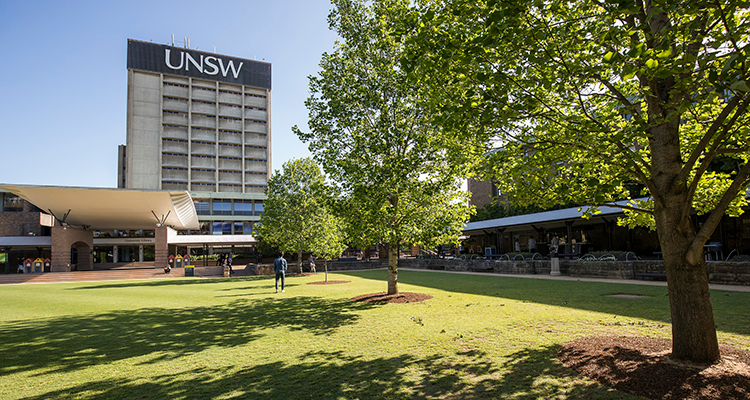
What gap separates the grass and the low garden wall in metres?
3.10

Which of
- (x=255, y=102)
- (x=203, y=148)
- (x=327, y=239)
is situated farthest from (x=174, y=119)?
(x=327, y=239)

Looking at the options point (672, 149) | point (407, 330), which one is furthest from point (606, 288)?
point (672, 149)

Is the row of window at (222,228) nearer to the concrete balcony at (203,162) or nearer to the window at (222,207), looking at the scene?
the window at (222,207)

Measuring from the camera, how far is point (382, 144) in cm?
1257

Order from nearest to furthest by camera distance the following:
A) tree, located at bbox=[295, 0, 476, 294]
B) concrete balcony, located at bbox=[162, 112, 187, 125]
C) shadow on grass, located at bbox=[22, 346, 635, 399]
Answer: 1. shadow on grass, located at bbox=[22, 346, 635, 399]
2. tree, located at bbox=[295, 0, 476, 294]
3. concrete balcony, located at bbox=[162, 112, 187, 125]

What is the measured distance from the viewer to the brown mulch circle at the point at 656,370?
4.34 metres

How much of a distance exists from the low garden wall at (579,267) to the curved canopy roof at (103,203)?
10.4 metres

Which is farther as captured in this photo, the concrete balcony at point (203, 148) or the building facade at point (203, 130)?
the concrete balcony at point (203, 148)

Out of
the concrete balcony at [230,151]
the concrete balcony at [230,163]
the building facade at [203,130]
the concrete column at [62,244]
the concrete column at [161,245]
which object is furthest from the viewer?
the concrete balcony at [230,151]

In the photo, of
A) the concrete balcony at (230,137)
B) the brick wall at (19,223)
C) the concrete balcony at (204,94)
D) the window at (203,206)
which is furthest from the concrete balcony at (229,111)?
the brick wall at (19,223)

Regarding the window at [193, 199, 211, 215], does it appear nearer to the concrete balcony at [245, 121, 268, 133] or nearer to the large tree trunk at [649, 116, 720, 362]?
the concrete balcony at [245, 121, 268, 133]

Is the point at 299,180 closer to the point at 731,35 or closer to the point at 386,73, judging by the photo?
the point at 386,73

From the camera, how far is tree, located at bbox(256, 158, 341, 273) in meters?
29.7

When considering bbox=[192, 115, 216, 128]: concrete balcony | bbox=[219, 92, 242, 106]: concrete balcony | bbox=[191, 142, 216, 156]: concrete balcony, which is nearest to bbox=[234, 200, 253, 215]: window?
bbox=[191, 142, 216, 156]: concrete balcony
